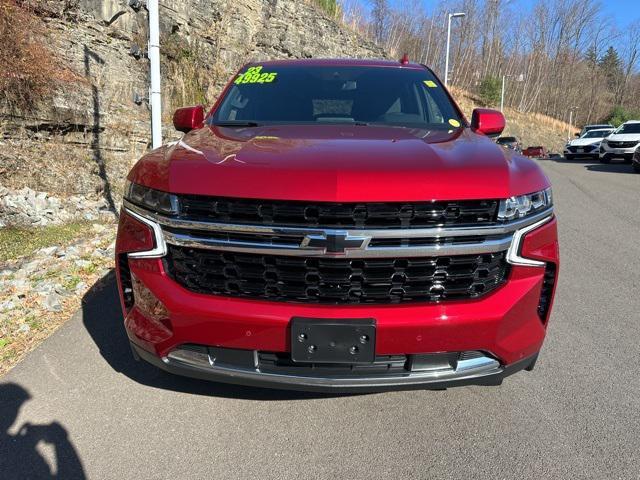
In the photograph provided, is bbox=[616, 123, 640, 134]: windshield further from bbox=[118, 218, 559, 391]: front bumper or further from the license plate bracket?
the license plate bracket

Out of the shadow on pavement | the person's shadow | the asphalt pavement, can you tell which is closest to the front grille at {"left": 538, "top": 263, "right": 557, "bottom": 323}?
the asphalt pavement

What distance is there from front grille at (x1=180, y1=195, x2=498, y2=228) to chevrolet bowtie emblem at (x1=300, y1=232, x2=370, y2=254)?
0.15 feet

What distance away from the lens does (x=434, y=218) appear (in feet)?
7.15

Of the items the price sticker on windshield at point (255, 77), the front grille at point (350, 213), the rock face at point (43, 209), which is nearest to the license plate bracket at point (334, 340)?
the front grille at point (350, 213)

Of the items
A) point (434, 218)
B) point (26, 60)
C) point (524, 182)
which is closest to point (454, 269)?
point (434, 218)

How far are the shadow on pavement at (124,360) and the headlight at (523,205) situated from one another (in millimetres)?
1320

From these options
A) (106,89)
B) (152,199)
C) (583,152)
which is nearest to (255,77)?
(152,199)

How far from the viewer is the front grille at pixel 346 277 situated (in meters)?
2.21

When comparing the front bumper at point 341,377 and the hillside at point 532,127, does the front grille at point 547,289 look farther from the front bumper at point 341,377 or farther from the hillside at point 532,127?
the hillside at point 532,127

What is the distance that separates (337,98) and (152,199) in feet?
5.78

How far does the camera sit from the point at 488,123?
361 centimetres

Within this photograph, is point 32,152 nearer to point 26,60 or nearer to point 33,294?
point 26,60

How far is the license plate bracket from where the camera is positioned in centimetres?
214

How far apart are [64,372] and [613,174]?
17.9 m
